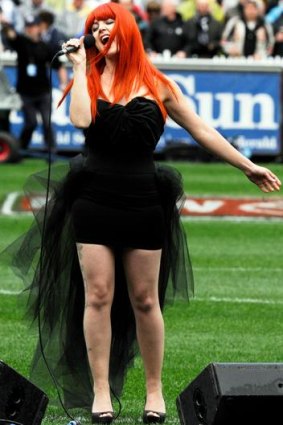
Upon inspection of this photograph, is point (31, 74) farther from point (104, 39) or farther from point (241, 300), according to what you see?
point (104, 39)

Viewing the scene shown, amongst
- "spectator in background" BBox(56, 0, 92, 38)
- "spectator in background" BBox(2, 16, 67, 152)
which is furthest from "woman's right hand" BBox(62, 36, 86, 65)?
"spectator in background" BBox(56, 0, 92, 38)

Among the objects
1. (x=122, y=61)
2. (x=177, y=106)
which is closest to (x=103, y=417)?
(x=177, y=106)

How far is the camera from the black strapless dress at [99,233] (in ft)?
25.0

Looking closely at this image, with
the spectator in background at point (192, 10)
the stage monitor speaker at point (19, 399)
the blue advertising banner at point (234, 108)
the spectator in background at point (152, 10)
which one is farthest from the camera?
the spectator in background at point (192, 10)

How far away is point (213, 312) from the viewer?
11.6m

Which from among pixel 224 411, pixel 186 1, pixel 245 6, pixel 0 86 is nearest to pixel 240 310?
pixel 224 411

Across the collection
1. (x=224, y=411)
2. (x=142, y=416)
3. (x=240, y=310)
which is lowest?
(x=240, y=310)

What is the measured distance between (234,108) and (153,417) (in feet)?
60.3

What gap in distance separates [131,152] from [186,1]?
22.9 metres

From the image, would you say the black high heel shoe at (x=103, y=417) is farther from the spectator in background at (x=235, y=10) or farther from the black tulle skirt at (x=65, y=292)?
the spectator in background at (x=235, y=10)

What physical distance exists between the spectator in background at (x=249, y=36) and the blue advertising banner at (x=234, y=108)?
1.39 m

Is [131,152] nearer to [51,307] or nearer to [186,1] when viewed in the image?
[51,307]

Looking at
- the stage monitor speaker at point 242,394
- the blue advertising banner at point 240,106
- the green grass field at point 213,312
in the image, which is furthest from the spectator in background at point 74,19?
the stage monitor speaker at point 242,394

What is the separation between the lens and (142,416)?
25.9ft
